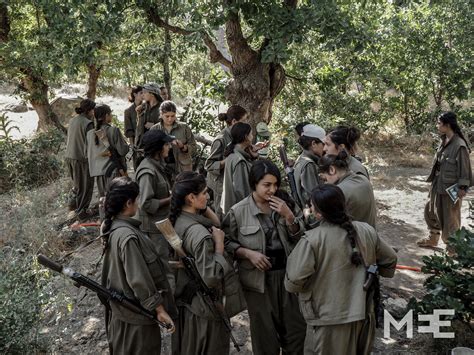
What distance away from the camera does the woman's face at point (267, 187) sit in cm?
329

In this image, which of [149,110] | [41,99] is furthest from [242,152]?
[41,99]

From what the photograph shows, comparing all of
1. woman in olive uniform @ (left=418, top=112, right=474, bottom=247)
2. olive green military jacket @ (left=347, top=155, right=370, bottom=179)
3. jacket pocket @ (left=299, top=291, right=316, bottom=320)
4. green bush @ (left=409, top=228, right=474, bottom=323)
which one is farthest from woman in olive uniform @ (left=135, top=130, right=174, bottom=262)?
woman in olive uniform @ (left=418, top=112, right=474, bottom=247)

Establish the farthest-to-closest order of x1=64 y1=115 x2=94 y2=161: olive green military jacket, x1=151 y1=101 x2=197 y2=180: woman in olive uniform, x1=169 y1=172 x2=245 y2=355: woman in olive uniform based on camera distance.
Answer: x1=64 y1=115 x2=94 y2=161: olive green military jacket → x1=151 y1=101 x2=197 y2=180: woman in olive uniform → x1=169 y1=172 x2=245 y2=355: woman in olive uniform

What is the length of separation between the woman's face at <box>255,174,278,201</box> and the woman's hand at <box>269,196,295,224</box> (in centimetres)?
5

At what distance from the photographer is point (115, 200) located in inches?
116

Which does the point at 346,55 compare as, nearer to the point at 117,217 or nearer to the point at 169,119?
the point at 169,119

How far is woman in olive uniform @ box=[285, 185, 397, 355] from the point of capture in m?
2.68

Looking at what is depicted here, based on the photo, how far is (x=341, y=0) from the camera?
657 cm

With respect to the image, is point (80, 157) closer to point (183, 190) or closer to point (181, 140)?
point (181, 140)

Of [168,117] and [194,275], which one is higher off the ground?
[168,117]

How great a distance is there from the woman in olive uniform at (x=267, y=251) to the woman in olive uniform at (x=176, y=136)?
6.84ft

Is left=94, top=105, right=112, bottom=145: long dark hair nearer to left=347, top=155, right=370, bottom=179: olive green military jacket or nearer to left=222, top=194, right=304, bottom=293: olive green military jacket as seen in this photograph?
left=222, top=194, right=304, bottom=293: olive green military jacket

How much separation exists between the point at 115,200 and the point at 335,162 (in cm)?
182

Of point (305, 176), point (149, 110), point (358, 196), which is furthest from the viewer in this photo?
point (149, 110)
